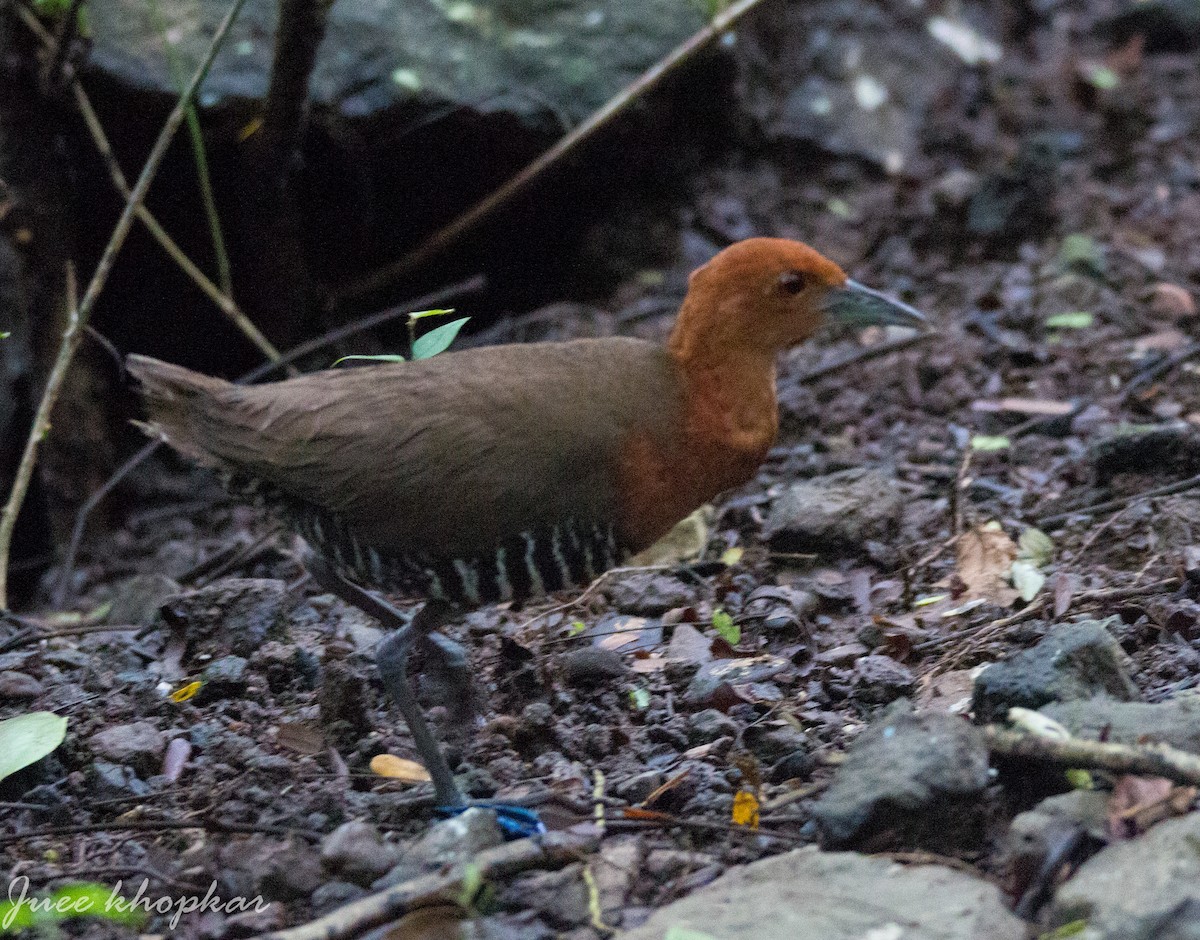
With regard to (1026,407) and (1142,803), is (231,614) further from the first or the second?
(1026,407)

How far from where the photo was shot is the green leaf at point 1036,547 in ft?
13.4

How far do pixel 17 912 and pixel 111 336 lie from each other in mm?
4475

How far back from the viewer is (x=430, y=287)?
6801 mm

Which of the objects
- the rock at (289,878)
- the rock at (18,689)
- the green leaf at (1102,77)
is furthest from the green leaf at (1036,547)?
the green leaf at (1102,77)

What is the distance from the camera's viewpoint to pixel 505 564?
10.6ft

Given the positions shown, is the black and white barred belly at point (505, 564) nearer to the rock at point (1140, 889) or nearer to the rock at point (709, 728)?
the rock at point (709, 728)

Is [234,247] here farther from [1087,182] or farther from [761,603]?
[1087,182]

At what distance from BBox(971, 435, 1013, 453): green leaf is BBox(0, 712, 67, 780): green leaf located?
129 inches

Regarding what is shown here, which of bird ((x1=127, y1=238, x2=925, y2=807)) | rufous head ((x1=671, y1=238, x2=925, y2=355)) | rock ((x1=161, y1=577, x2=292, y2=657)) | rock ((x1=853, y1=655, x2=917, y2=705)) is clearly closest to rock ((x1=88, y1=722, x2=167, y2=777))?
rock ((x1=161, y1=577, x2=292, y2=657))

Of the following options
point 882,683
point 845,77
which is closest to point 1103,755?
point 882,683

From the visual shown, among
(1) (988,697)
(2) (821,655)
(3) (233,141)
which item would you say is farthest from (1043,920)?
(3) (233,141)

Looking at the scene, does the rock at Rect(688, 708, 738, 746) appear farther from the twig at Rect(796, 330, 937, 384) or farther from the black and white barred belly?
the twig at Rect(796, 330, 937, 384)

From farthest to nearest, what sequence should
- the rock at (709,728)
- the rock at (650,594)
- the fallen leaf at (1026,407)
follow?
the fallen leaf at (1026,407) → the rock at (650,594) → the rock at (709,728)

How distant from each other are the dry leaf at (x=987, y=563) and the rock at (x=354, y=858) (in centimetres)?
197
